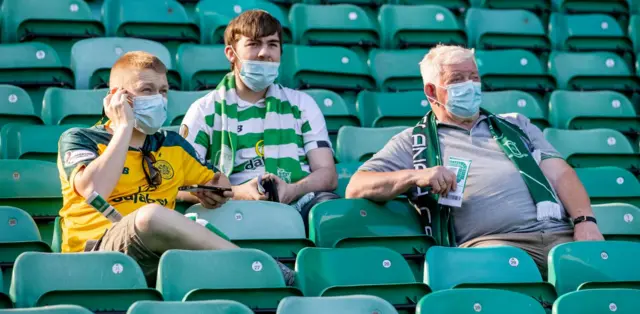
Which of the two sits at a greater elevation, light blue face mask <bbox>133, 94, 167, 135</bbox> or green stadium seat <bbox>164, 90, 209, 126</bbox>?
light blue face mask <bbox>133, 94, 167, 135</bbox>

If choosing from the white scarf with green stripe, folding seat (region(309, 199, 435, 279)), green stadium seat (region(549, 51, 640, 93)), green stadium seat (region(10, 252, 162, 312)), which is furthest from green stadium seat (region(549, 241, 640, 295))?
green stadium seat (region(549, 51, 640, 93))

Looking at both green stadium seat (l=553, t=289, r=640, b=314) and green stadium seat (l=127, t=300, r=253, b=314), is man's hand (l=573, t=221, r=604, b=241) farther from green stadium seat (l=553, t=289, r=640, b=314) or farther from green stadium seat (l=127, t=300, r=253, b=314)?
green stadium seat (l=127, t=300, r=253, b=314)

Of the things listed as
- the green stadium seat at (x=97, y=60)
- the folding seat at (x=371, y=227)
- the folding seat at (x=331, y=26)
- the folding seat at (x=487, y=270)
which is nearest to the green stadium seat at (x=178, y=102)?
the green stadium seat at (x=97, y=60)

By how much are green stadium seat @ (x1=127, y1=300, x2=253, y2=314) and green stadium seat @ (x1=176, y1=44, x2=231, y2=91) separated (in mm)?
3050

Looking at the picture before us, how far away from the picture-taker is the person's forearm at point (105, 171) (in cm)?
421

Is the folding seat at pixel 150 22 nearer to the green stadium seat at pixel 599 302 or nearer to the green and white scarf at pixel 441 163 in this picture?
the green and white scarf at pixel 441 163

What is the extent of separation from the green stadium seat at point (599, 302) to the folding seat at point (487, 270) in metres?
0.25

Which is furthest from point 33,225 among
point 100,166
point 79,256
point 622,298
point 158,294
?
point 622,298

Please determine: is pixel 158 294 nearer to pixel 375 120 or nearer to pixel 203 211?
pixel 203 211

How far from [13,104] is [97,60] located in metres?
0.63

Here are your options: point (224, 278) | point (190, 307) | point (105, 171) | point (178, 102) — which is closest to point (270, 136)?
point (178, 102)

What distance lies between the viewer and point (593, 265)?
4.48 meters

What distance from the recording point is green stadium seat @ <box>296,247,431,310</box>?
4.00 m

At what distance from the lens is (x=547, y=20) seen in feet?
26.1
